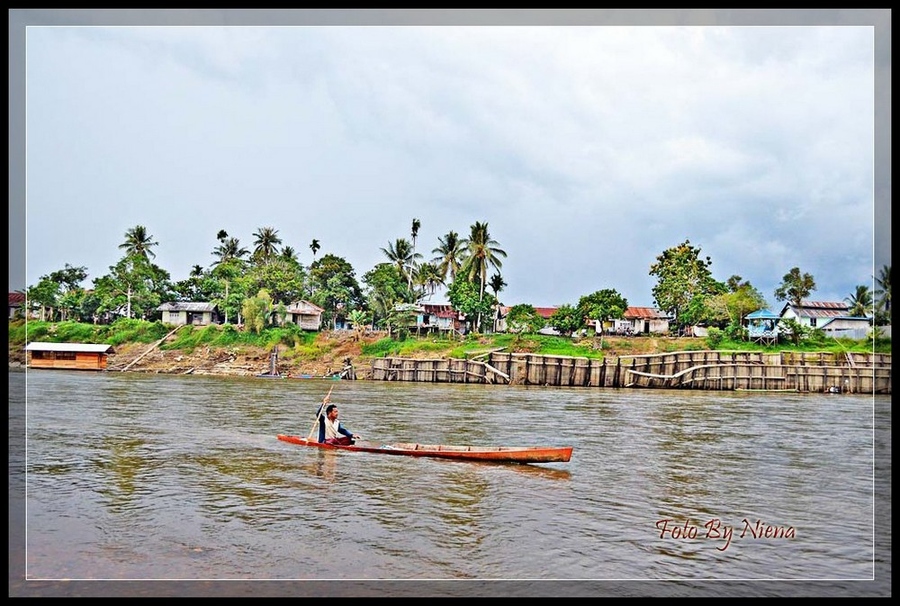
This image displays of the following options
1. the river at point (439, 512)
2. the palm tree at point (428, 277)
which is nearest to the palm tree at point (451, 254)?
the palm tree at point (428, 277)

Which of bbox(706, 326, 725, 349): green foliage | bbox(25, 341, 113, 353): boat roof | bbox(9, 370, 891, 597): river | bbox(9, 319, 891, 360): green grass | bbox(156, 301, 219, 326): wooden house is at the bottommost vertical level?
bbox(9, 370, 891, 597): river

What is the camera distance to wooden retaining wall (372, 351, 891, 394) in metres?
44.2

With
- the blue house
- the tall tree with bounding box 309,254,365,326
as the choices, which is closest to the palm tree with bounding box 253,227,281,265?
the tall tree with bounding box 309,254,365,326

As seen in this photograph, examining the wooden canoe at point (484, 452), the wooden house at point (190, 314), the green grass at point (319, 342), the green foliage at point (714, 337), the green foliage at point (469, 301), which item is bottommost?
the wooden canoe at point (484, 452)

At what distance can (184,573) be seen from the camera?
8289 mm

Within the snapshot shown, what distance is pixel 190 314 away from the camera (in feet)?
223

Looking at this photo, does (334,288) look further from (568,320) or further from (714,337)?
(714,337)

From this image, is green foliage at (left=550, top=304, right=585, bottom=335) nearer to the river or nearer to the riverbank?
the riverbank

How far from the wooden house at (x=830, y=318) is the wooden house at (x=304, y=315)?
43466 millimetres

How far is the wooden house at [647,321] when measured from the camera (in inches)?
2687

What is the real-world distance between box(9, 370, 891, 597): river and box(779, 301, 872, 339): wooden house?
36.0 meters

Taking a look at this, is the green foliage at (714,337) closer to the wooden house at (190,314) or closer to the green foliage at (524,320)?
the green foliage at (524,320)

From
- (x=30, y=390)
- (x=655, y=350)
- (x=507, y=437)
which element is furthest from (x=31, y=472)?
(x=655, y=350)

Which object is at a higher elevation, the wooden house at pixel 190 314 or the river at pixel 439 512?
the wooden house at pixel 190 314
